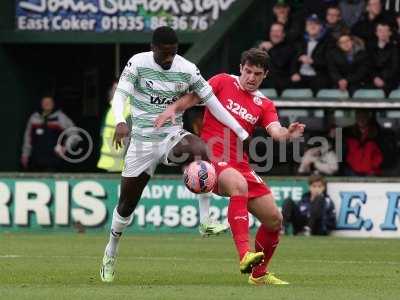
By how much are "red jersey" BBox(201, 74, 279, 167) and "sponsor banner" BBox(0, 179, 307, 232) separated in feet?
28.0

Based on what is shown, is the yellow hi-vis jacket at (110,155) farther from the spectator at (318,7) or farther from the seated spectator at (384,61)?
the seated spectator at (384,61)

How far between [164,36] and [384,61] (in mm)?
10406

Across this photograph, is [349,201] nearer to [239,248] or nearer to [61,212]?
[61,212]

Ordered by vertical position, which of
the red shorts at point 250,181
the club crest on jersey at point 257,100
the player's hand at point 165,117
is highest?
the club crest on jersey at point 257,100

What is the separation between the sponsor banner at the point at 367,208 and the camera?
20.4 meters

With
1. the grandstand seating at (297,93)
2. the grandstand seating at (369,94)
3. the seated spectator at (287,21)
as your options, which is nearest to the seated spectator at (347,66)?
the grandstand seating at (369,94)

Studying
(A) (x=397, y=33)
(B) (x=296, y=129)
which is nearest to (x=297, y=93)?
(A) (x=397, y=33)

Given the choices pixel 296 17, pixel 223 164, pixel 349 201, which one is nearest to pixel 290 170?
pixel 349 201

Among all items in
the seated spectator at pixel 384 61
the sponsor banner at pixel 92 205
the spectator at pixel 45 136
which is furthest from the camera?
the spectator at pixel 45 136

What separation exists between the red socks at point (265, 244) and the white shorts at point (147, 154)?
1.12 metres

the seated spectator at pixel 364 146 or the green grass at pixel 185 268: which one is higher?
the seated spectator at pixel 364 146

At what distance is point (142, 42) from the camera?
24125mm

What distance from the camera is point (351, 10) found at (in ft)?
74.2

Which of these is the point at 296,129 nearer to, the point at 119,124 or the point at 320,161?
the point at 119,124
